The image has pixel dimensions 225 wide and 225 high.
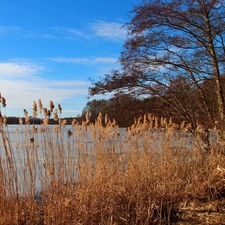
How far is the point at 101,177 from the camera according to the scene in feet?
10.7

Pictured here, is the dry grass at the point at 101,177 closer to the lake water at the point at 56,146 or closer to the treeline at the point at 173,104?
the lake water at the point at 56,146

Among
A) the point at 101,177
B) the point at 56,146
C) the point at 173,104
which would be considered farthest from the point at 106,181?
the point at 173,104

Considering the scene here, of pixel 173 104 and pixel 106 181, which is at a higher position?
pixel 173 104

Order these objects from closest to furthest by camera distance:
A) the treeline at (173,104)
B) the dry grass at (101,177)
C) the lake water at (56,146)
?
the dry grass at (101,177)
the lake water at (56,146)
the treeline at (173,104)

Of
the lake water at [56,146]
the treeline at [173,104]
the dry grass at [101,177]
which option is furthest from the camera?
the treeline at [173,104]

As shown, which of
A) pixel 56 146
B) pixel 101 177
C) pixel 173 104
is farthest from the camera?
pixel 173 104

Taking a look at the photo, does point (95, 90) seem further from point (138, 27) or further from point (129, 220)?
point (129, 220)

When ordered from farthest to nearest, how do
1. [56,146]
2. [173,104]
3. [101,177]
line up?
[173,104] → [101,177] → [56,146]

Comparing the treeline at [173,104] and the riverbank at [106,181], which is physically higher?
the treeline at [173,104]

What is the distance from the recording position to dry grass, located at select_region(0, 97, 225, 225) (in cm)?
267

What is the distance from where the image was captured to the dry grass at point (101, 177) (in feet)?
8.76

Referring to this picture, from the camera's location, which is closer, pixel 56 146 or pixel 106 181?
pixel 56 146

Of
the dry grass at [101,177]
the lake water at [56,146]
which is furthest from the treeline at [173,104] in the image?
the dry grass at [101,177]

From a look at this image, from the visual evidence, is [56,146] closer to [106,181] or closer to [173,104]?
[106,181]
